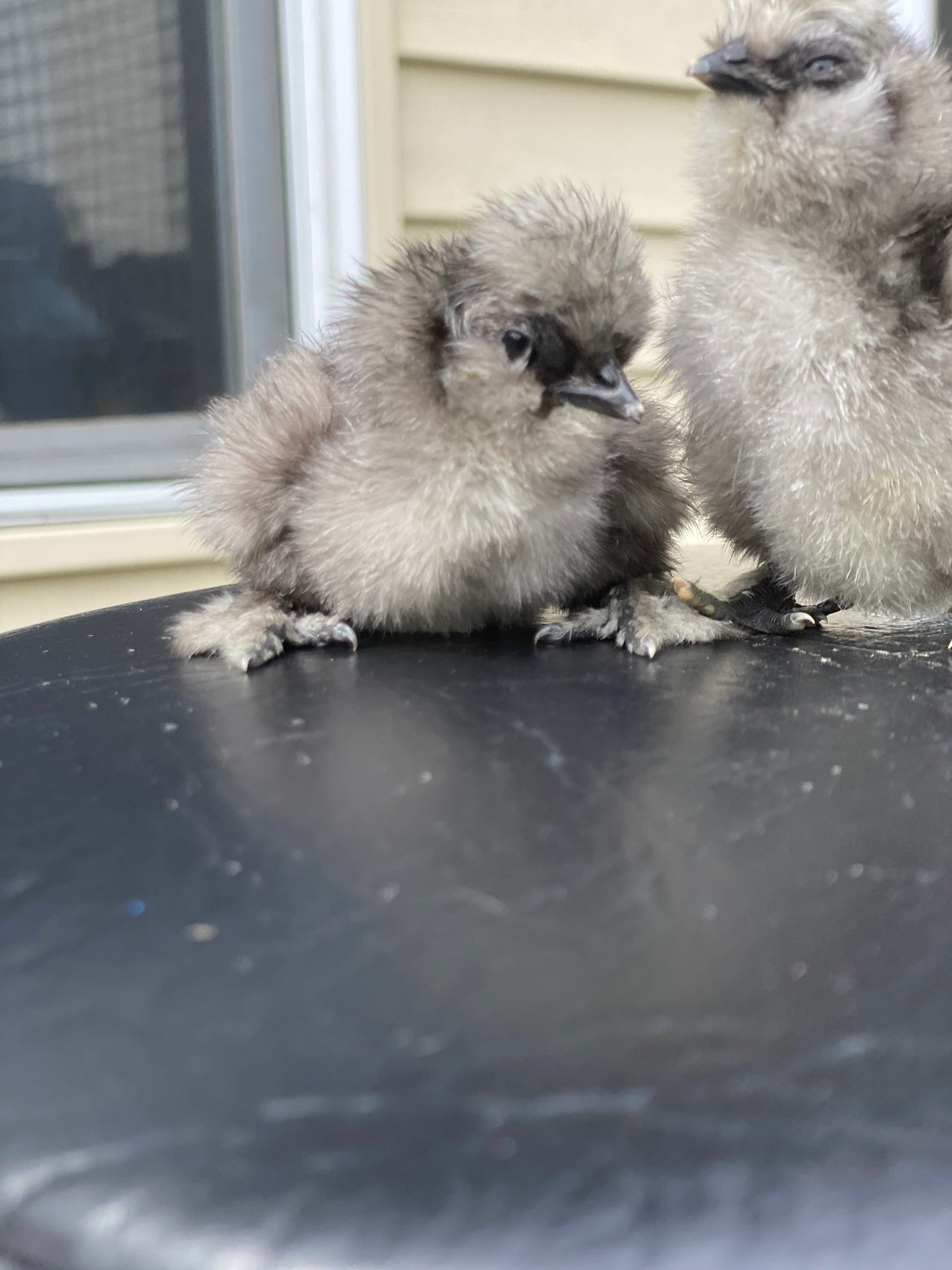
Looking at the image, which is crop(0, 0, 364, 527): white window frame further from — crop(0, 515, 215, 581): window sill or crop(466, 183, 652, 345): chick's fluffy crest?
crop(466, 183, 652, 345): chick's fluffy crest

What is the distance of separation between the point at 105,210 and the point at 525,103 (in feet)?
2.14

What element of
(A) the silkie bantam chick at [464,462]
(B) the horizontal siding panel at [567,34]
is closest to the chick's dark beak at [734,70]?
(A) the silkie bantam chick at [464,462]

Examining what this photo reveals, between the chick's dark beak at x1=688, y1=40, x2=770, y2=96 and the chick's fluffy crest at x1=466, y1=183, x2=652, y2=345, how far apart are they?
112mm

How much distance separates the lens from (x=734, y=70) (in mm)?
796

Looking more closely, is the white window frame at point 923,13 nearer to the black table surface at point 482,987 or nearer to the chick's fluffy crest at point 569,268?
the chick's fluffy crest at point 569,268

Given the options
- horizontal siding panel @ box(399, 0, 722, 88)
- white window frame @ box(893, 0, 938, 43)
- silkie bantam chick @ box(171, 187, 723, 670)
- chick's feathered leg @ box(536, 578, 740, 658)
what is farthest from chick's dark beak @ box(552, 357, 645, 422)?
white window frame @ box(893, 0, 938, 43)

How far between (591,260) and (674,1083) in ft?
1.86

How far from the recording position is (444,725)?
0.74 m

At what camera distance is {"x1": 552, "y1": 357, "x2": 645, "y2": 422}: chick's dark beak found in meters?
0.79

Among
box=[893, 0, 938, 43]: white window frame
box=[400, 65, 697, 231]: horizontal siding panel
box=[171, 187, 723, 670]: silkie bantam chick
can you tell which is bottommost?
box=[171, 187, 723, 670]: silkie bantam chick

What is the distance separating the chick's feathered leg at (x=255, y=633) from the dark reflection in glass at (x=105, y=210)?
34.9 inches

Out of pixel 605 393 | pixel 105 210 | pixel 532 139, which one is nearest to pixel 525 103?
pixel 532 139

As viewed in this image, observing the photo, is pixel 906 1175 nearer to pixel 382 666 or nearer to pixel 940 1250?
pixel 940 1250

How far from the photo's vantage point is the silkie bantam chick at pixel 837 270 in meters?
0.78
